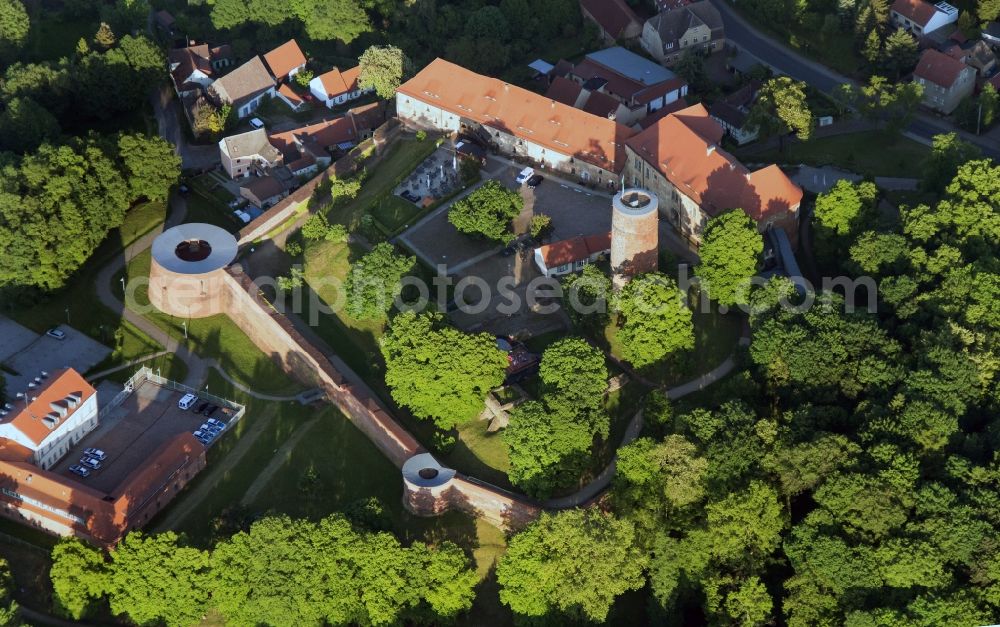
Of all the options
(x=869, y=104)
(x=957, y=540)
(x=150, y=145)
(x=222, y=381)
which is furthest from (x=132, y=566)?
(x=869, y=104)

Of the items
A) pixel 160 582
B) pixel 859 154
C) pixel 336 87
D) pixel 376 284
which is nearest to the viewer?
pixel 160 582

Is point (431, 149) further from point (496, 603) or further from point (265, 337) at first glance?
point (496, 603)

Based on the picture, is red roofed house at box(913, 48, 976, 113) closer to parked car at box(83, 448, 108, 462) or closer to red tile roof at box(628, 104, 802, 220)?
red tile roof at box(628, 104, 802, 220)

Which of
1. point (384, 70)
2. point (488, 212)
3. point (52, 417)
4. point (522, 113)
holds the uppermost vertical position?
point (488, 212)

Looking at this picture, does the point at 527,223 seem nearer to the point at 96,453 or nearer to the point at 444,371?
the point at 444,371

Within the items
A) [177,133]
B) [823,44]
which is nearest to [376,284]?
[177,133]

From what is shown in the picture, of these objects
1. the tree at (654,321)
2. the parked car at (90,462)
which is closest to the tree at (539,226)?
the tree at (654,321)
